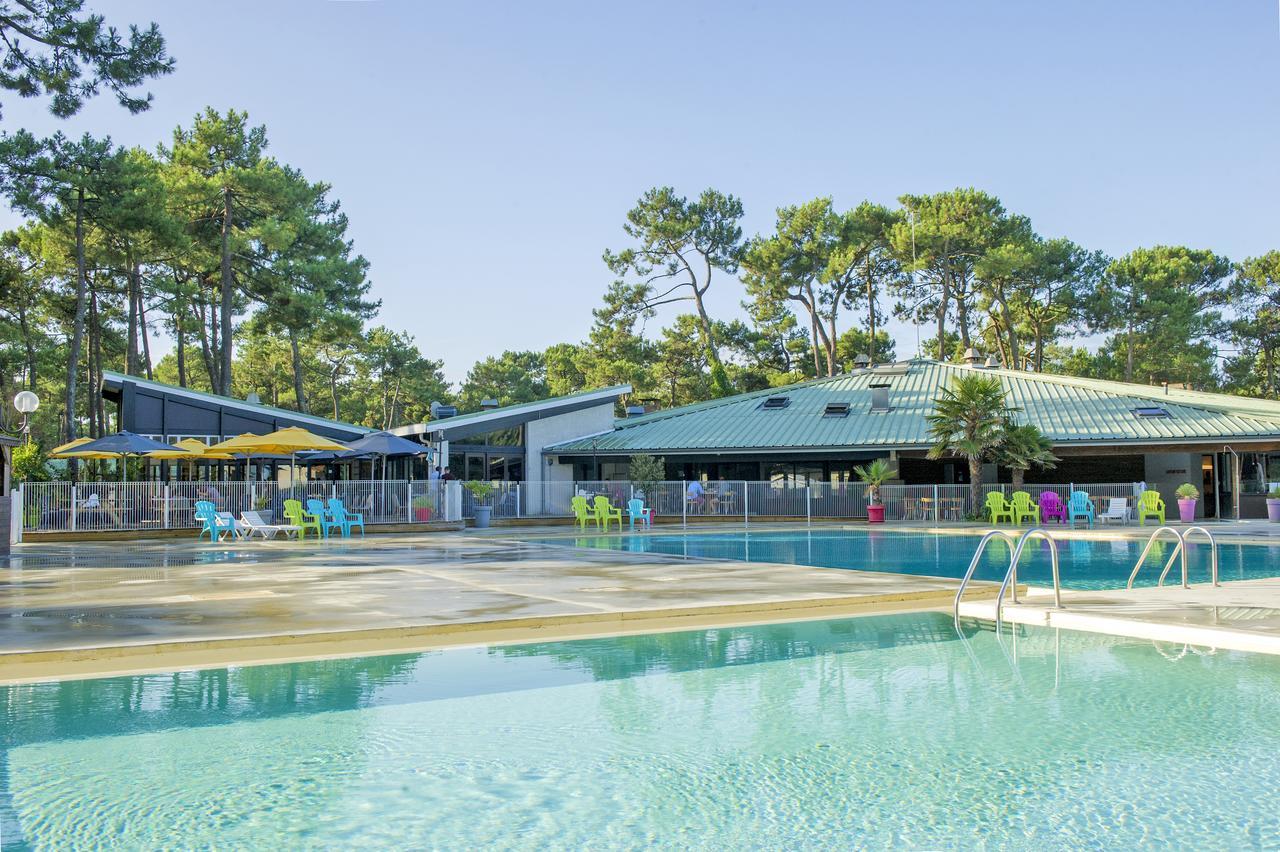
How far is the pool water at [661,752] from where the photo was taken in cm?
450

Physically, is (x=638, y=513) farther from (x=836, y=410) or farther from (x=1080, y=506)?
(x=1080, y=506)

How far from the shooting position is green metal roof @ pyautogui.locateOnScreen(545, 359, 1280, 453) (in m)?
27.8

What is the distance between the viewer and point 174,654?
7734mm

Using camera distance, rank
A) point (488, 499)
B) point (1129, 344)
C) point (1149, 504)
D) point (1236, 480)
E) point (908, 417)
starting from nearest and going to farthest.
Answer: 1. point (1149, 504)
2. point (1236, 480)
3. point (488, 499)
4. point (908, 417)
5. point (1129, 344)

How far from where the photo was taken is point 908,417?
105 feet

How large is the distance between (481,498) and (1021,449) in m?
14.8

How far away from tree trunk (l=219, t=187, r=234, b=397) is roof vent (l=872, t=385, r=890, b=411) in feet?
74.3

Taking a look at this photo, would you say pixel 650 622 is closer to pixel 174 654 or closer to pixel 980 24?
pixel 174 654

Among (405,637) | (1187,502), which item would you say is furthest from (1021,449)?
(405,637)

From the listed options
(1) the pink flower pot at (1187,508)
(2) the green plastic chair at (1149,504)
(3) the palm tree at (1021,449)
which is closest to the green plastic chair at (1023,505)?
(3) the palm tree at (1021,449)

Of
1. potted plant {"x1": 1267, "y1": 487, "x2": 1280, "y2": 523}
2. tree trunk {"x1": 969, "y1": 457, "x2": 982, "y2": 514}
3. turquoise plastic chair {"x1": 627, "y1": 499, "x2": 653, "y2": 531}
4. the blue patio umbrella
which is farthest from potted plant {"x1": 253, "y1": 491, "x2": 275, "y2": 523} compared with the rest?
potted plant {"x1": 1267, "y1": 487, "x2": 1280, "y2": 523}

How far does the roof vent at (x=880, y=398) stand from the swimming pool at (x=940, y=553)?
9363mm

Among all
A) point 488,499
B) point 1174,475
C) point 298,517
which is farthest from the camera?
point 1174,475

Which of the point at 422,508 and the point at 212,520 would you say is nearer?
the point at 212,520
